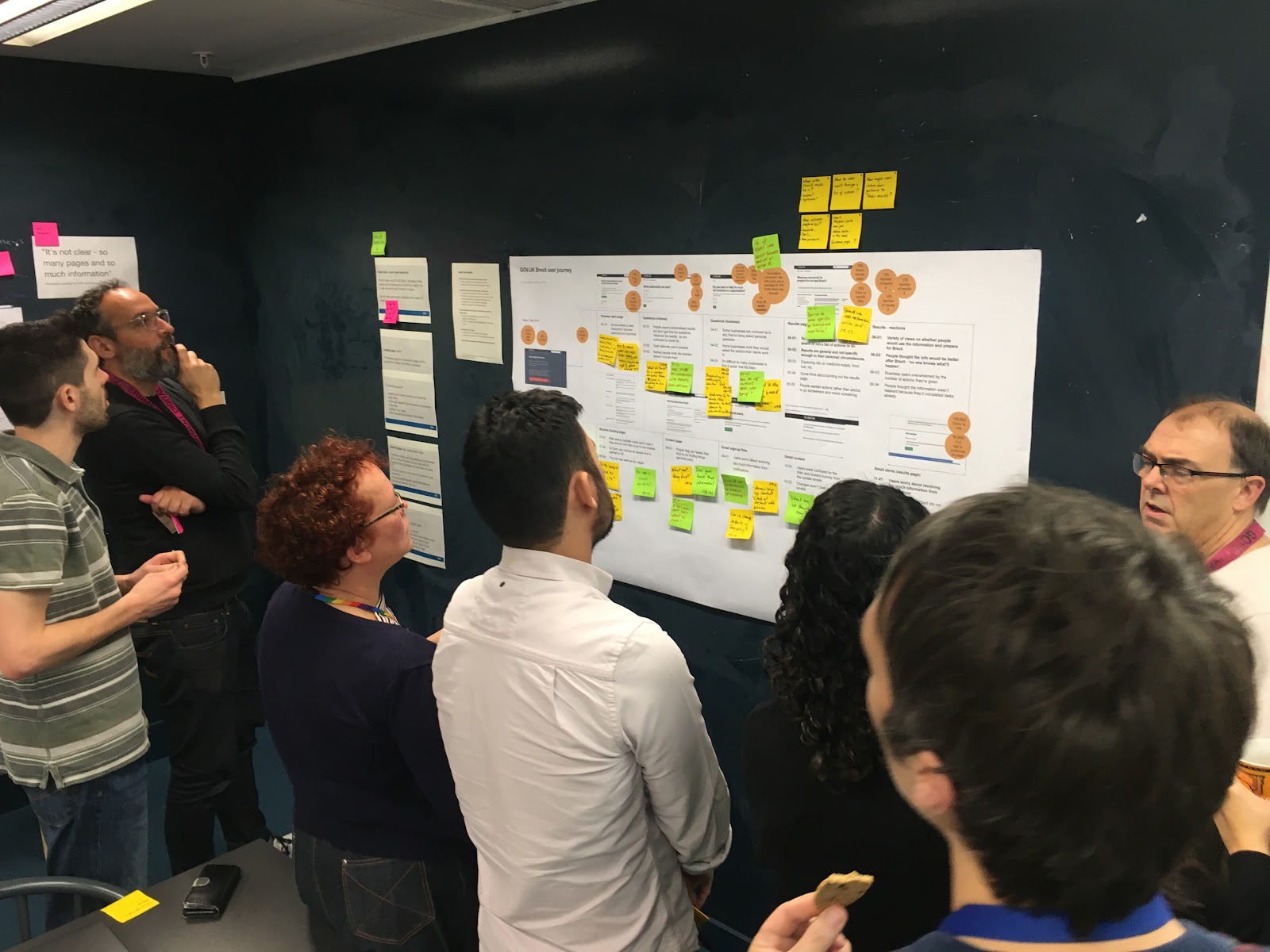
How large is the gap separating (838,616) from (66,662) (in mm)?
1635

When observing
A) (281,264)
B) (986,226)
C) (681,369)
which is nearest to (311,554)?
(681,369)

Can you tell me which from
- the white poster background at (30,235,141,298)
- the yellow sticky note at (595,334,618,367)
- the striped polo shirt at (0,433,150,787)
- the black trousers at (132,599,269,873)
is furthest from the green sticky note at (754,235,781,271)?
the white poster background at (30,235,141,298)

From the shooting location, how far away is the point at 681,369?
2301 mm

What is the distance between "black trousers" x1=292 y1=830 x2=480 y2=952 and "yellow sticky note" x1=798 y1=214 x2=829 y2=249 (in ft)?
4.81

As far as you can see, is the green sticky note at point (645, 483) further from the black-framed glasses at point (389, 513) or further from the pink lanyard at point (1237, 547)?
the pink lanyard at point (1237, 547)

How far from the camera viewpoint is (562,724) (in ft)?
4.06

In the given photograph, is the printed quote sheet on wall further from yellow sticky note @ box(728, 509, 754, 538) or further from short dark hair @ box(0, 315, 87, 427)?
short dark hair @ box(0, 315, 87, 427)

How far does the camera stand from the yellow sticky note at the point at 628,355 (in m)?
2.40

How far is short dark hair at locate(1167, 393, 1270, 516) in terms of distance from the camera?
142 centimetres

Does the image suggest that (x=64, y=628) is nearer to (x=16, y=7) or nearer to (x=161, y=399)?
(x=161, y=399)

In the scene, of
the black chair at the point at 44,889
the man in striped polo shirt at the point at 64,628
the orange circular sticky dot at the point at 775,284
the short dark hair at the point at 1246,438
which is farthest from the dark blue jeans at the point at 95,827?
the short dark hair at the point at 1246,438

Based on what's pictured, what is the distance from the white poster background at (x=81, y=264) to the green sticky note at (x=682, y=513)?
239 cm

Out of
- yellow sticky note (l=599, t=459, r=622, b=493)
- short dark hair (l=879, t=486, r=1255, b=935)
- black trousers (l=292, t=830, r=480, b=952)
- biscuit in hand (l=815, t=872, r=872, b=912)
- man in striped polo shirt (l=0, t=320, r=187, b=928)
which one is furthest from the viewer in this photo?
yellow sticky note (l=599, t=459, r=622, b=493)

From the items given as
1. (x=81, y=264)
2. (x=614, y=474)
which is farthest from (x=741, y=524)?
(x=81, y=264)
